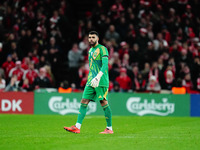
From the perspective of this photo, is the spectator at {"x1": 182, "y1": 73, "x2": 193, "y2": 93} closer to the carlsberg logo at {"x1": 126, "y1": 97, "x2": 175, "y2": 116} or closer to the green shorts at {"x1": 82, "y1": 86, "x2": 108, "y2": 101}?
the carlsberg logo at {"x1": 126, "y1": 97, "x2": 175, "y2": 116}

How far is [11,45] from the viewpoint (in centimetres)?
2162

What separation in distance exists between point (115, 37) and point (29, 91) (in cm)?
542

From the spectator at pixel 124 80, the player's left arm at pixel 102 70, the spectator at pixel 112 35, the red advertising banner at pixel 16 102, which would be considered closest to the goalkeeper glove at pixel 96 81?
the player's left arm at pixel 102 70

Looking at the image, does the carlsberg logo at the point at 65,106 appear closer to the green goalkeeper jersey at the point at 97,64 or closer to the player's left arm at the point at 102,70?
the green goalkeeper jersey at the point at 97,64

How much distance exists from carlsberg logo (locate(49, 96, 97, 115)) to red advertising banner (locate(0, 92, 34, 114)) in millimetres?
941

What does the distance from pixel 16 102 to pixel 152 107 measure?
5896mm

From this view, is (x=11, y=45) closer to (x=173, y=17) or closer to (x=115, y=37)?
(x=115, y=37)

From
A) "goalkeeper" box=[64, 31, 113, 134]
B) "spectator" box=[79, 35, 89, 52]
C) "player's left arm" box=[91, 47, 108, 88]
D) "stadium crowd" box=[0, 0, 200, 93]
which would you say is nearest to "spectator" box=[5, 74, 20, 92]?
"stadium crowd" box=[0, 0, 200, 93]

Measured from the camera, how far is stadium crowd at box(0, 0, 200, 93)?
20156mm

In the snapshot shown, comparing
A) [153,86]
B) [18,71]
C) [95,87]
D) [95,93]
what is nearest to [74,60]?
[18,71]

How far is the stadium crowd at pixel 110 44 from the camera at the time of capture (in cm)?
2016

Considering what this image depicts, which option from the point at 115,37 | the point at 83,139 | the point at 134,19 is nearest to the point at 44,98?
the point at 115,37

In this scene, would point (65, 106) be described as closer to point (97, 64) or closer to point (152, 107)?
point (152, 107)

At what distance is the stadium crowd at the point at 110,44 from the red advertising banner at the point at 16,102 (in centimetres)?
65
